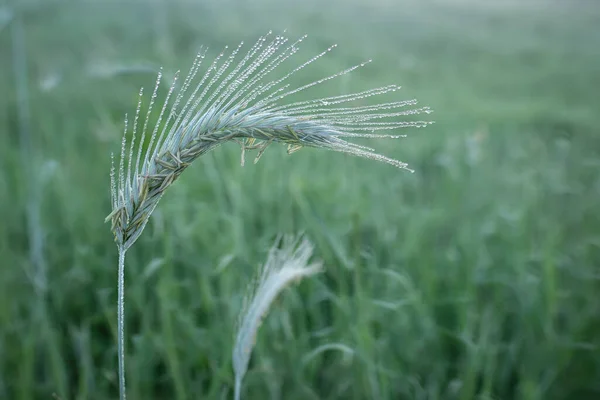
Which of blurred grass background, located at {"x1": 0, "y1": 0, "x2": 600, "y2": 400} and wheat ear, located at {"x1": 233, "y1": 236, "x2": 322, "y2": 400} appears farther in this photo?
blurred grass background, located at {"x1": 0, "y1": 0, "x2": 600, "y2": 400}

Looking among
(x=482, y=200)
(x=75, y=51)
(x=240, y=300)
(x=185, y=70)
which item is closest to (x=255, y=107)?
(x=240, y=300)

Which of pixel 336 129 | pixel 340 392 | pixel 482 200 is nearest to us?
pixel 336 129

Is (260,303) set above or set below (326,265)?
above

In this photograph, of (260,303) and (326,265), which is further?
(326,265)

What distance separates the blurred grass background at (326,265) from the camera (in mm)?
1632

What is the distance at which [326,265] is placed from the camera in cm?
193

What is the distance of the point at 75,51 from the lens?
4.75m

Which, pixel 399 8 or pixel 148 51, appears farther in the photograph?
pixel 399 8

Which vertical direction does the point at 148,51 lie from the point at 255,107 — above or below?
above

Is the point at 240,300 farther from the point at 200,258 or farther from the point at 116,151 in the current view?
the point at 116,151

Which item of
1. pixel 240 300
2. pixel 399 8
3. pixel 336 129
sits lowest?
pixel 240 300

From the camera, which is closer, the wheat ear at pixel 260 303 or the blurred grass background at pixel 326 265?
the wheat ear at pixel 260 303

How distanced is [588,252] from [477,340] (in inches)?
A: 30.1

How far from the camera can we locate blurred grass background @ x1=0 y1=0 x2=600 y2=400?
163 centimetres
